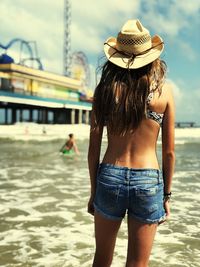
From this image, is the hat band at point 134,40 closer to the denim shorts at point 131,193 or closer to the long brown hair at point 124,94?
the long brown hair at point 124,94

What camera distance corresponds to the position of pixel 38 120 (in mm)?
73750

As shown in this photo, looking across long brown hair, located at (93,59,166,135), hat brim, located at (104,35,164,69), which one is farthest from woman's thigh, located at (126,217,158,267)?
hat brim, located at (104,35,164,69)

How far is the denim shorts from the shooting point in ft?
7.85

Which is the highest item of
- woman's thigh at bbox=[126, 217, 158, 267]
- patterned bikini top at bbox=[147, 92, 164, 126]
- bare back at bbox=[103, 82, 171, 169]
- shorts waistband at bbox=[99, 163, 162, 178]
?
patterned bikini top at bbox=[147, 92, 164, 126]

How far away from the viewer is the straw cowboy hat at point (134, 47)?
2447 millimetres

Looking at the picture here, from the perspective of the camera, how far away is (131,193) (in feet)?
7.86

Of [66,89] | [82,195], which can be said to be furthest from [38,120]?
[82,195]

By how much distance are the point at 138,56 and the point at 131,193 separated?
2.71 ft

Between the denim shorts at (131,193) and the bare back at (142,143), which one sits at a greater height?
the bare back at (142,143)

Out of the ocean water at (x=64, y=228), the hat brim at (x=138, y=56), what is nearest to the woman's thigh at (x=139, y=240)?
the hat brim at (x=138, y=56)

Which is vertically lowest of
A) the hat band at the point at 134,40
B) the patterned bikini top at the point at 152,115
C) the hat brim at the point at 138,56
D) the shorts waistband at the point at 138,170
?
the shorts waistband at the point at 138,170

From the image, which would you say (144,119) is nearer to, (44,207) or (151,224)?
(151,224)

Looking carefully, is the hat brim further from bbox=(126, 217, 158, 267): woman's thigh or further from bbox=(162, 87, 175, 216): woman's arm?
bbox=(126, 217, 158, 267): woman's thigh

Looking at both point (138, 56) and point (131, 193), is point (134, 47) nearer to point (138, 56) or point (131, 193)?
point (138, 56)
